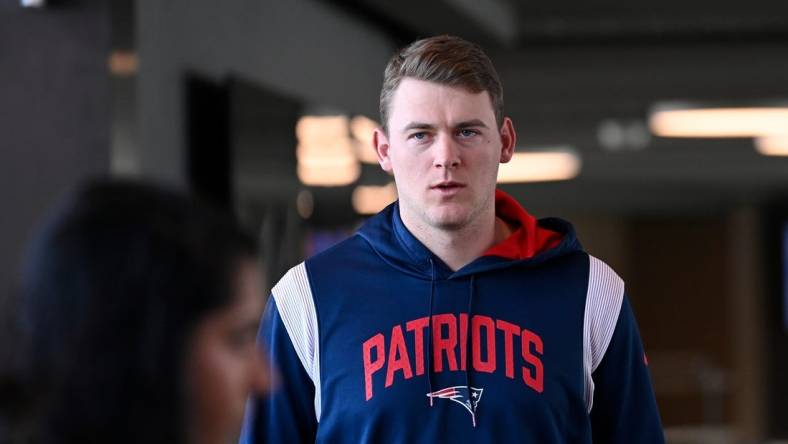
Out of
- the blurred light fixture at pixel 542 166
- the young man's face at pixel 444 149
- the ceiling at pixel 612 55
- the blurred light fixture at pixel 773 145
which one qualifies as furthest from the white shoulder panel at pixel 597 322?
the blurred light fixture at pixel 542 166

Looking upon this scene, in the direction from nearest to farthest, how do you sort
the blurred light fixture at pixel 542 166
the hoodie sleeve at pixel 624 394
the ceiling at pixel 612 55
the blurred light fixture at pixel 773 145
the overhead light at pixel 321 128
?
the hoodie sleeve at pixel 624 394
the overhead light at pixel 321 128
the ceiling at pixel 612 55
the blurred light fixture at pixel 773 145
the blurred light fixture at pixel 542 166

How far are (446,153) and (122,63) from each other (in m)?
1.73

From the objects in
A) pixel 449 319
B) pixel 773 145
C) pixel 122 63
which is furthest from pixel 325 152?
pixel 773 145

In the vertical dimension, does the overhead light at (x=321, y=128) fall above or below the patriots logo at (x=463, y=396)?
above

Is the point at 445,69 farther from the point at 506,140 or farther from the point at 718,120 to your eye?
the point at 718,120

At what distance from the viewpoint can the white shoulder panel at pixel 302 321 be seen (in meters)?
2.09

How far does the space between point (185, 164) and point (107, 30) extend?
653mm

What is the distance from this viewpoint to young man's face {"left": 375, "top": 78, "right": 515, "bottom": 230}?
6.68ft

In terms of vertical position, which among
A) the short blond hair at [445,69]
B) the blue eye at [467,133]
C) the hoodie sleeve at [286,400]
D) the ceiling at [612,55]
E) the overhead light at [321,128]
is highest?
the ceiling at [612,55]

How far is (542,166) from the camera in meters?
12.7

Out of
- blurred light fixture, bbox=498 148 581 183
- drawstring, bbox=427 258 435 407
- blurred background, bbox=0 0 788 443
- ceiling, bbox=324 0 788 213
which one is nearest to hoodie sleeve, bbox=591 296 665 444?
drawstring, bbox=427 258 435 407

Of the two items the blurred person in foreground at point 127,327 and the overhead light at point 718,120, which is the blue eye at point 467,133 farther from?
the overhead light at point 718,120

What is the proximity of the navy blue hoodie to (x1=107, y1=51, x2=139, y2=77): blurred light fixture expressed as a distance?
1516 mm

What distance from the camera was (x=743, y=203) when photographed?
55.8 feet
